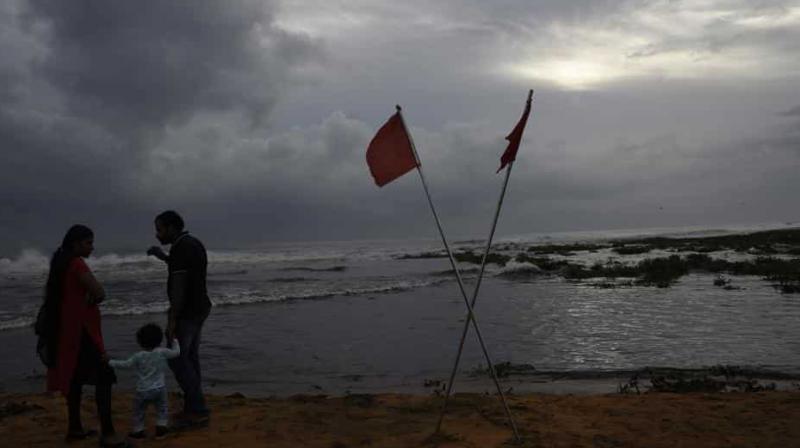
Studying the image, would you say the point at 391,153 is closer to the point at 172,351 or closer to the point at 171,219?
the point at 171,219

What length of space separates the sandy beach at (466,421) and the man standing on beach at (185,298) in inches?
18.0

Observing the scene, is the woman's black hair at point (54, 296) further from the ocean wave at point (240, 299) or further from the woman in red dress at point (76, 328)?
the ocean wave at point (240, 299)

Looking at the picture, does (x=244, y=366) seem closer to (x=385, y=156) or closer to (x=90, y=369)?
(x=90, y=369)

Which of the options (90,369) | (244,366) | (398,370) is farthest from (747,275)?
(90,369)

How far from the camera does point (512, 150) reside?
→ 5.60 meters

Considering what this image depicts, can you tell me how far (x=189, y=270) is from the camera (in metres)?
6.00

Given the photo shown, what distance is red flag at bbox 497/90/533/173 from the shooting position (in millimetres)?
5469

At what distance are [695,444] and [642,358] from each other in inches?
179

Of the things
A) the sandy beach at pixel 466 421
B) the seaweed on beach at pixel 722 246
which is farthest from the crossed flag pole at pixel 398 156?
the seaweed on beach at pixel 722 246

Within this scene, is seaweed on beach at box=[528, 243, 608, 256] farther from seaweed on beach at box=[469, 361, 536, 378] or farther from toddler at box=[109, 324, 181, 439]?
toddler at box=[109, 324, 181, 439]

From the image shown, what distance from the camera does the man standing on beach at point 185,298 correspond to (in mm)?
5926

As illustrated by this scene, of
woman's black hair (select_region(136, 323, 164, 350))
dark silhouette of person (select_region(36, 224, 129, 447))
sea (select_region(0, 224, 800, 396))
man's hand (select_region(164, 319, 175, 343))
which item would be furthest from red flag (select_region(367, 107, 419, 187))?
sea (select_region(0, 224, 800, 396))

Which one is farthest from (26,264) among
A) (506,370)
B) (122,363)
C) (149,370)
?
(122,363)

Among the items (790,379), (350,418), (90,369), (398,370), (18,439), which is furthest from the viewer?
(398,370)
